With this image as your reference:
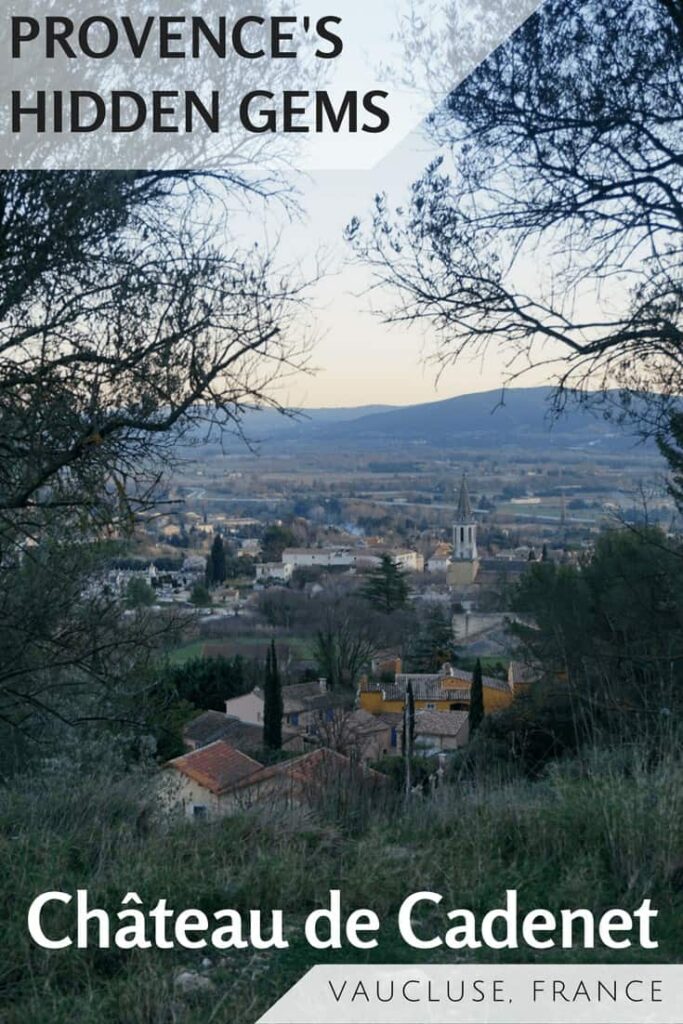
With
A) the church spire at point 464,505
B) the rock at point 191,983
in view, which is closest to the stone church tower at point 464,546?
the church spire at point 464,505

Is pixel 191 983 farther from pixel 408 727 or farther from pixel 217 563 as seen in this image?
pixel 217 563

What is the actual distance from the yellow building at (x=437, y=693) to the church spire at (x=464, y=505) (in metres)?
3.07

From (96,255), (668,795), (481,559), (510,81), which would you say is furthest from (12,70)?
(481,559)

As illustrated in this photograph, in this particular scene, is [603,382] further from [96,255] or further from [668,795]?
[96,255]

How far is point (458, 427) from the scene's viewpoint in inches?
558

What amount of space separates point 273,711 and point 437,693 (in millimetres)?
3155

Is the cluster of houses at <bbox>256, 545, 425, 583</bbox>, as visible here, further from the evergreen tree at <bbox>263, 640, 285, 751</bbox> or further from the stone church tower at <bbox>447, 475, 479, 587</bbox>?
the evergreen tree at <bbox>263, 640, 285, 751</bbox>

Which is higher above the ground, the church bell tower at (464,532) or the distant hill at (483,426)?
the distant hill at (483,426)

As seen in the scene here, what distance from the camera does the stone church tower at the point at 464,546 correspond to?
66.1ft

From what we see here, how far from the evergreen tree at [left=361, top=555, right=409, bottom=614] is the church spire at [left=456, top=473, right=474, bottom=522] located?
18.6 ft

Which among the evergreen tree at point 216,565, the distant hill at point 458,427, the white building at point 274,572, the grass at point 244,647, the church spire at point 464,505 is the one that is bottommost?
the grass at point 244,647

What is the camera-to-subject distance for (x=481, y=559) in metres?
23.1

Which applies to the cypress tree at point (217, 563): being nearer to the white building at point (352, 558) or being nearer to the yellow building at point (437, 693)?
the yellow building at point (437, 693)

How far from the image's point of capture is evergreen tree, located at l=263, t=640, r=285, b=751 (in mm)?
17941
